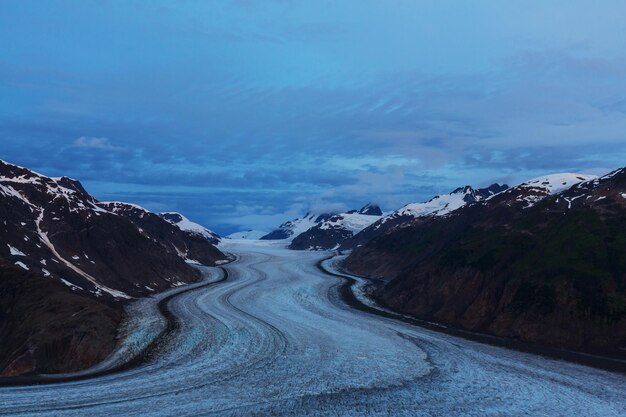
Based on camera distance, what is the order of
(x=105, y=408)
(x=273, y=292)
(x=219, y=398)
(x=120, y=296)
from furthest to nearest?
(x=273, y=292) → (x=120, y=296) → (x=219, y=398) → (x=105, y=408)

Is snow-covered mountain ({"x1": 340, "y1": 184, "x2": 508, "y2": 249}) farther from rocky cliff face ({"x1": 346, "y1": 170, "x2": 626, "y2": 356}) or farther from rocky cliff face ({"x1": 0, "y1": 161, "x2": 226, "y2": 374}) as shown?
rocky cliff face ({"x1": 346, "y1": 170, "x2": 626, "y2": 356})

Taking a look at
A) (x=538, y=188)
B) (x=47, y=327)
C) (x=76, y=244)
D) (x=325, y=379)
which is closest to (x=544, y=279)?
(x=325, y=379)

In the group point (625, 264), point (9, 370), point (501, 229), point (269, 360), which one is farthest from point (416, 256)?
point (9, 370)

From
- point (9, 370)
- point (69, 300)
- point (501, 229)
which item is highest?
point (501, 229)

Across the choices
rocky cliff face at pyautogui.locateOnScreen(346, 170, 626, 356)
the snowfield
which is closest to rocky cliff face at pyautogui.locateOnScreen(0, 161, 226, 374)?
the snowfield

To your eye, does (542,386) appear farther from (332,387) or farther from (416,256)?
(416,256)

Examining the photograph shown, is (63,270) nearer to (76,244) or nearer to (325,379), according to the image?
(76,244)
